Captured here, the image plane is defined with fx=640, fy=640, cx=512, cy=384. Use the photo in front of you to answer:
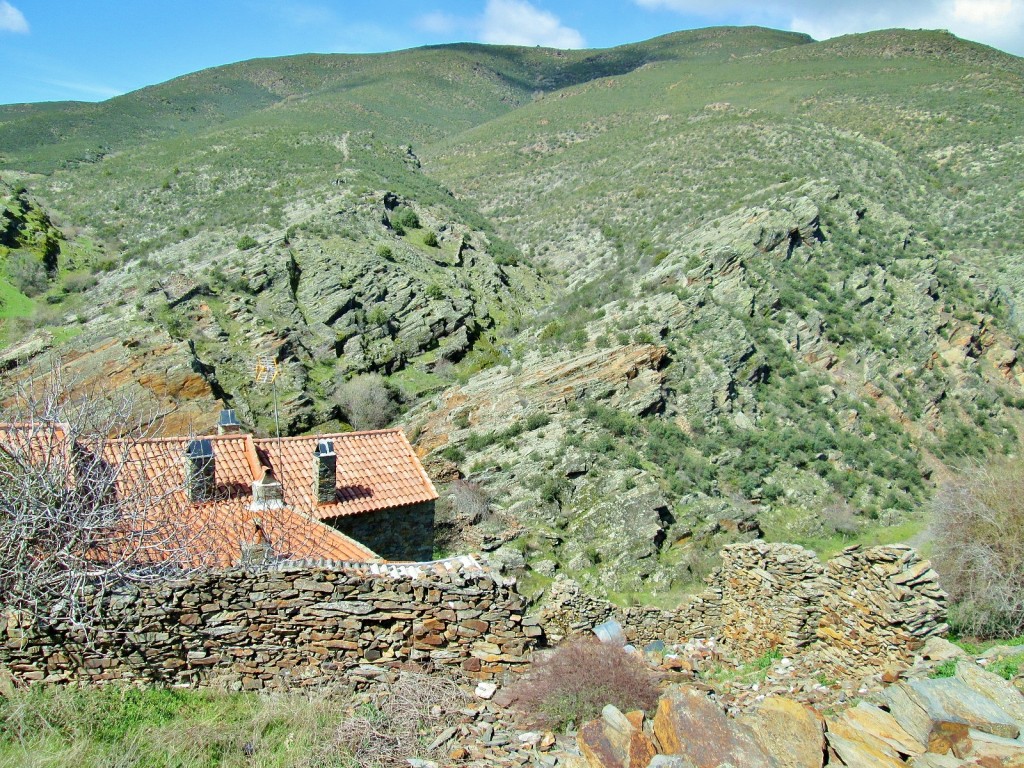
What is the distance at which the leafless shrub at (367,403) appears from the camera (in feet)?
81.2

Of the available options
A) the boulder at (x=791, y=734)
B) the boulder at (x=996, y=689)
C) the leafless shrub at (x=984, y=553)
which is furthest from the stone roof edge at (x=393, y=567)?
the leafless shrub at (x=984, y=553)

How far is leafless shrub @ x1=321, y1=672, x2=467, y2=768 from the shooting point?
4609 millimetres

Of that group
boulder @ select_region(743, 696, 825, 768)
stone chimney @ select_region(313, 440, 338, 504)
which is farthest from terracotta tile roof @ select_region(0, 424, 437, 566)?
boulder @ select_region(743, 696, 825, 768)

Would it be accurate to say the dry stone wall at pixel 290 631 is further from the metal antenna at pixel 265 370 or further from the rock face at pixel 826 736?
the metal antenna at pixel 265 370

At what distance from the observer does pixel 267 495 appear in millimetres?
10445

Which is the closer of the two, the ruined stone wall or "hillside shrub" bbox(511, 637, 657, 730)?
"hillside shrub" bbox(511, 637, 657, 730)

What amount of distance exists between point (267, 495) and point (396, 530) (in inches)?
128

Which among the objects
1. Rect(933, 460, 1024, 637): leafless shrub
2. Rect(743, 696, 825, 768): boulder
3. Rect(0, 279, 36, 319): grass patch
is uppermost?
Rect(0, 279, 36, 319): grass patch

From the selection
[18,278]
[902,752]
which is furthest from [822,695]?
[18,278]

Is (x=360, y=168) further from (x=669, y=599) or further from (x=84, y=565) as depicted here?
(x=84, y=565)

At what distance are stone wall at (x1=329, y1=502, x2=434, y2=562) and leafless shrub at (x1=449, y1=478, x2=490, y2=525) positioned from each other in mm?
3219

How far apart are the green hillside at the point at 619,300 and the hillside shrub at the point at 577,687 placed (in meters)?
9.67

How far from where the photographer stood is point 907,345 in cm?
2577

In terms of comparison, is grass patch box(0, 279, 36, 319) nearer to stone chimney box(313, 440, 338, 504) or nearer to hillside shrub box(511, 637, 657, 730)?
stone chimney box(313, 440, 338, 504)
